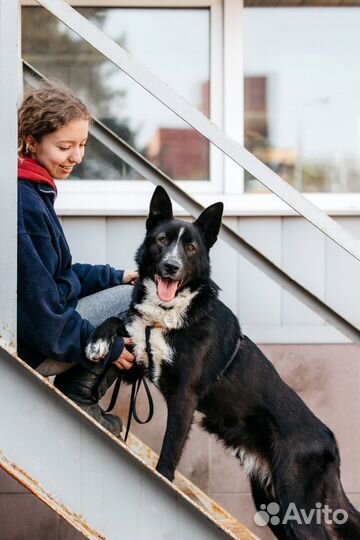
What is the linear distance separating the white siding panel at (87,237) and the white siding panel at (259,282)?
714mm

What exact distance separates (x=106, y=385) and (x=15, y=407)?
2.02 ft

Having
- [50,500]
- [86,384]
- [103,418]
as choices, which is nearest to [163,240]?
[86,384]

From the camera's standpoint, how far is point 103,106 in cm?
517

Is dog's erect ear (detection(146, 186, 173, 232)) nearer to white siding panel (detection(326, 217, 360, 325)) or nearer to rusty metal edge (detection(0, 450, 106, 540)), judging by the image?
rusty metal edge (detection(0, 450, 106, 540))

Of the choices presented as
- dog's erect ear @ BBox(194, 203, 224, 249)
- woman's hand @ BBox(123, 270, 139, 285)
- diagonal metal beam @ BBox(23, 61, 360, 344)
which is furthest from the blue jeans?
diagonal metal beam @ BBox(23, 61, 360, 344)

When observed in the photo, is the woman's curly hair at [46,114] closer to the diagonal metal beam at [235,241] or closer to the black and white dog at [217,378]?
the black and white dog at [217,378]

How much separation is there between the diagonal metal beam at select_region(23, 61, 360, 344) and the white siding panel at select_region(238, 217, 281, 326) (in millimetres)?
829

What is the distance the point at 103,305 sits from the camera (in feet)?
11.4

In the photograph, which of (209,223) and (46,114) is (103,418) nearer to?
(209,223)

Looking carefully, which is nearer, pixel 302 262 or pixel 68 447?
pixel 68 447

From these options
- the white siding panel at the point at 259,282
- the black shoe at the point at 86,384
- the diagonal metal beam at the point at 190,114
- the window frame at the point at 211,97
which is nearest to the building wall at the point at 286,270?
the white siding panel at the point at 259,282

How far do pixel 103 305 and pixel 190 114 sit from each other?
93 centimetres

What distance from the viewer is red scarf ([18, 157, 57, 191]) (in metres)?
3.17

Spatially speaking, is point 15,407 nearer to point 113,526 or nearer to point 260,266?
point 113,526
